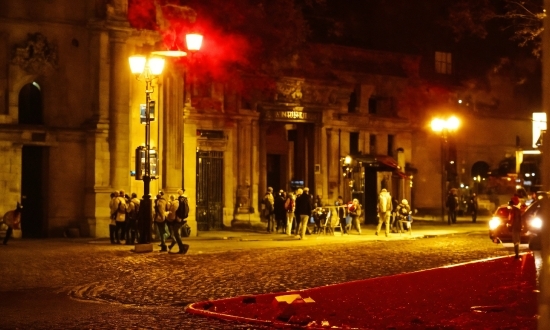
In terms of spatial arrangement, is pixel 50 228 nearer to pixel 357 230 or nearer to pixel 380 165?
pixel 357 230

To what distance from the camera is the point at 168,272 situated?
20.2 metres

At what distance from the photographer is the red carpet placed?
12.7 m

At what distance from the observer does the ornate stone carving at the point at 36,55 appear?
32.7 metres

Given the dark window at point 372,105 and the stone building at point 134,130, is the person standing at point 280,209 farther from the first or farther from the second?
the dark window at point 372,105

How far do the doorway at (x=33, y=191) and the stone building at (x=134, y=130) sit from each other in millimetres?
36

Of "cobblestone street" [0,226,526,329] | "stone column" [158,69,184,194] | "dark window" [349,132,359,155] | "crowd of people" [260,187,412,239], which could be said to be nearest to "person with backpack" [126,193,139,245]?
"cobblestone street" [0,226,526,329]

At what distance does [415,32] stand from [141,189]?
22920mm

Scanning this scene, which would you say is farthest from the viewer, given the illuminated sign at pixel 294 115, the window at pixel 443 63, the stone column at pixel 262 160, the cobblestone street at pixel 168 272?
the window at pixel 443 63

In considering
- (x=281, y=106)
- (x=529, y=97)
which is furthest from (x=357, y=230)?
(x=529, y=97)

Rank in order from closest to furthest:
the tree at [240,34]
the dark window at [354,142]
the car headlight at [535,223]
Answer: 1. the car headlight at [535,223]
2. the tree at [240,34]
3. the dark window at [354,142]

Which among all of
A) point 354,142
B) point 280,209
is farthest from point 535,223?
point 354,142

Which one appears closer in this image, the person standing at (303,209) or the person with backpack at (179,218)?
the person with backpack at (179,218)

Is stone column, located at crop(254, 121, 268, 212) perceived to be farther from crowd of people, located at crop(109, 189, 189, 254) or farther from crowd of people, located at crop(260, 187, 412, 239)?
crowd of people, located at crop(109, 189, 189, 254)

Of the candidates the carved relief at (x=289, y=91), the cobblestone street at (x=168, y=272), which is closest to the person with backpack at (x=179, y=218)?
the cobblestone street at (x=168, y=272)
